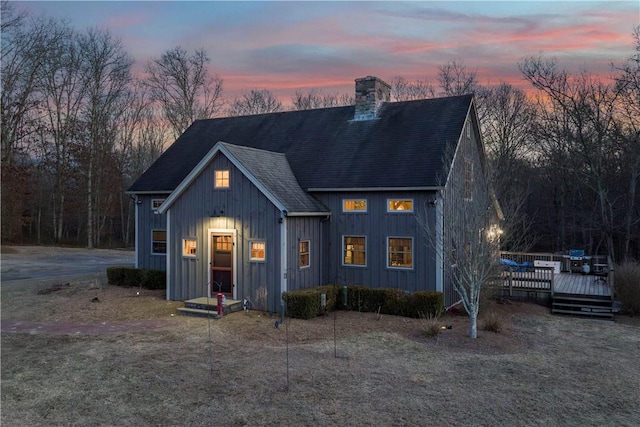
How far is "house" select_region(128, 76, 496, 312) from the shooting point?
1427 centimetres

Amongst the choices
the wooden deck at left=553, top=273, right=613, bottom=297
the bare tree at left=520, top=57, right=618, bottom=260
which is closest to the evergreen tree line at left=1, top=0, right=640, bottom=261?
the bare tree at left=520, top=57, right=618, bottom=260

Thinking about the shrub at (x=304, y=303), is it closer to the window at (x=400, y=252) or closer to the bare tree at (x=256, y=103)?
the window at (x=400, y=252)

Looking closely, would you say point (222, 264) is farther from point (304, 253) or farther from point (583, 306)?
point (583, 306)

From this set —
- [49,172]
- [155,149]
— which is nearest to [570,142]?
[155,149]

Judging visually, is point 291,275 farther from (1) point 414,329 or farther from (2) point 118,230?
(2) point 118,230

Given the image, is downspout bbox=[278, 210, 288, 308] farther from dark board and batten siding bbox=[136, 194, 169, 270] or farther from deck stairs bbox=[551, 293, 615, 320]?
deck stairs bbox=[551, 293, 615, 320]

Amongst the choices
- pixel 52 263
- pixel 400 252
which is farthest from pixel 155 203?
pixel 52 263

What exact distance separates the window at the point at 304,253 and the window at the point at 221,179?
3.07 meters

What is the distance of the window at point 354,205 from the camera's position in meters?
15.6

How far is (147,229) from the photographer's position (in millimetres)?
19797

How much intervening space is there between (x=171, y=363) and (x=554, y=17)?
18836 millimetres

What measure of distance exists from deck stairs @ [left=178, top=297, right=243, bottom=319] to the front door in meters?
0.61

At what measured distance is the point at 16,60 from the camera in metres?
36.1

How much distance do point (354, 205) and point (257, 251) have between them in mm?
3690
